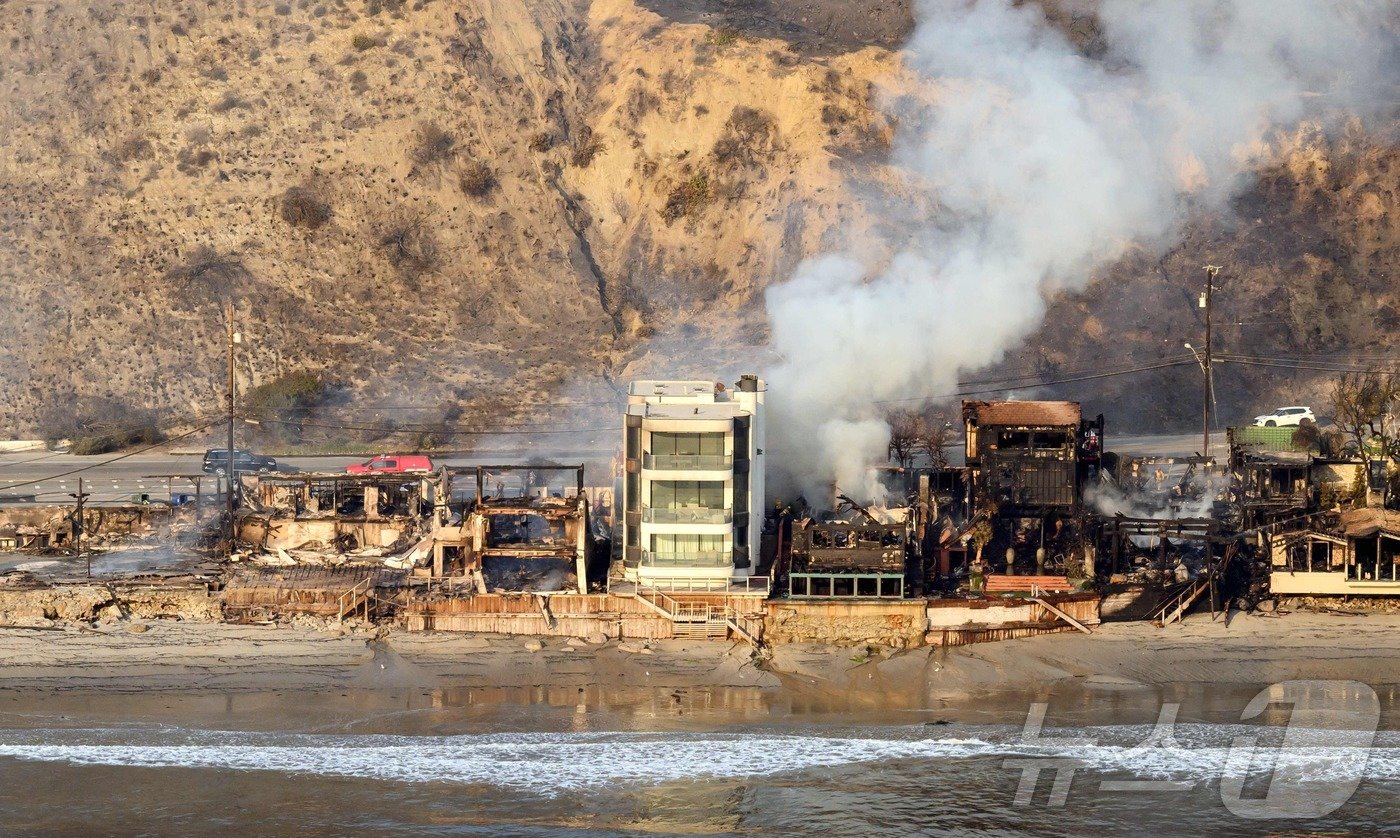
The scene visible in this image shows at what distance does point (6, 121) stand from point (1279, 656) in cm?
8246

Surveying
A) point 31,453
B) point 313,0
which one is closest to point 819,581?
point 31,453

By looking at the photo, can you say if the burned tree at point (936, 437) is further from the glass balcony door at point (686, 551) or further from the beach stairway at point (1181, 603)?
the glass balcony door at point (686, 551)

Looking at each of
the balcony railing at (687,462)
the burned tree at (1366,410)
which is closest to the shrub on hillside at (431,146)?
the burned tree at (1366,410)

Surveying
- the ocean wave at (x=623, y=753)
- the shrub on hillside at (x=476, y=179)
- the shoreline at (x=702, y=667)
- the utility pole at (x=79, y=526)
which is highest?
the shrub on hillside at (x=476, y=179)

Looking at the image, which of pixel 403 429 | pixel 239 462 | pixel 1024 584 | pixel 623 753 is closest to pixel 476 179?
Result: pixel 403 429

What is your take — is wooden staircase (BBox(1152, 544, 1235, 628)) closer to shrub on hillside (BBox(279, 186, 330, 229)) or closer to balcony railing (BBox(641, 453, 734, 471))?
balcony railing (BBox(641, 453, 734, 471))

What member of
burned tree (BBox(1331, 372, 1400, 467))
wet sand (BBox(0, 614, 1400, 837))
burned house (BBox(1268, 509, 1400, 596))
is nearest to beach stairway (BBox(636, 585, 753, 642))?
wet sand (BBox(0, 614, 1400, 837))

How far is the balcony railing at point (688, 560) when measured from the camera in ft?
178

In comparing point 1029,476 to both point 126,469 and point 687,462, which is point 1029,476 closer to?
point 687,462

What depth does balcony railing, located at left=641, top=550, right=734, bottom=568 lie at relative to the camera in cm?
5431

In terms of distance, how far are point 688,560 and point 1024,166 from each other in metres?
29.3

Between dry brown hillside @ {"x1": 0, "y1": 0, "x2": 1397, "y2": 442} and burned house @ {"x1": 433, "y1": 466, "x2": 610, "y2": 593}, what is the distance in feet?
87.0

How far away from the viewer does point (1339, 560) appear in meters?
55.7

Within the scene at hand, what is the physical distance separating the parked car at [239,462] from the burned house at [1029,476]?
100 ft
